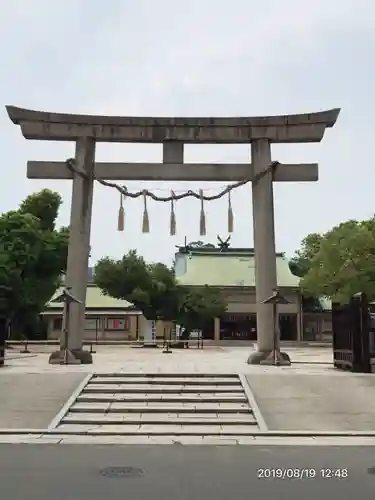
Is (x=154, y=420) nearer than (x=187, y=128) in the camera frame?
Yes

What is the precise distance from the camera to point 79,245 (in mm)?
18516

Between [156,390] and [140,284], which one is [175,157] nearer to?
[156,390]

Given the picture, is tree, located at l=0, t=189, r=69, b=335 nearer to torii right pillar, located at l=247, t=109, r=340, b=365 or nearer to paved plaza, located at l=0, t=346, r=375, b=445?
torii right pillar, located at l=247, t=109, r=340, b=365

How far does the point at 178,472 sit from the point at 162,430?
3380 millimetres

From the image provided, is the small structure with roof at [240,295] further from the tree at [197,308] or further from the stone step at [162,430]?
the stone step at [162,430]

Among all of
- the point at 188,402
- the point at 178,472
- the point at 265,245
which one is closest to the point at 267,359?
the point at 265,245

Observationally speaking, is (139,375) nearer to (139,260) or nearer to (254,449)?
(254,449)

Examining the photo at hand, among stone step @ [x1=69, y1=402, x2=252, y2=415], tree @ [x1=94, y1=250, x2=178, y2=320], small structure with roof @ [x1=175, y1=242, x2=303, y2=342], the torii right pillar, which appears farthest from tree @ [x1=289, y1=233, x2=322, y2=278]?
stone step @ [x1=69, y1=402, x2=252, y2=415]

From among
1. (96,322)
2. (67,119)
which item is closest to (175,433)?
(67,119)

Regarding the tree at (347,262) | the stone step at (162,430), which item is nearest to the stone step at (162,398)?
the stone step at (162,430)

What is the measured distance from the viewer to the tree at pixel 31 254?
31547mm

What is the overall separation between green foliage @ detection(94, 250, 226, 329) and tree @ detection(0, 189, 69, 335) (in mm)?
3821

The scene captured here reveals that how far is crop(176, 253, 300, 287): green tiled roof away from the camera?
45.2 m

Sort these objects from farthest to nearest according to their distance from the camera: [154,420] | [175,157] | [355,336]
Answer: [175,157] → [355,336] → [154,420]
